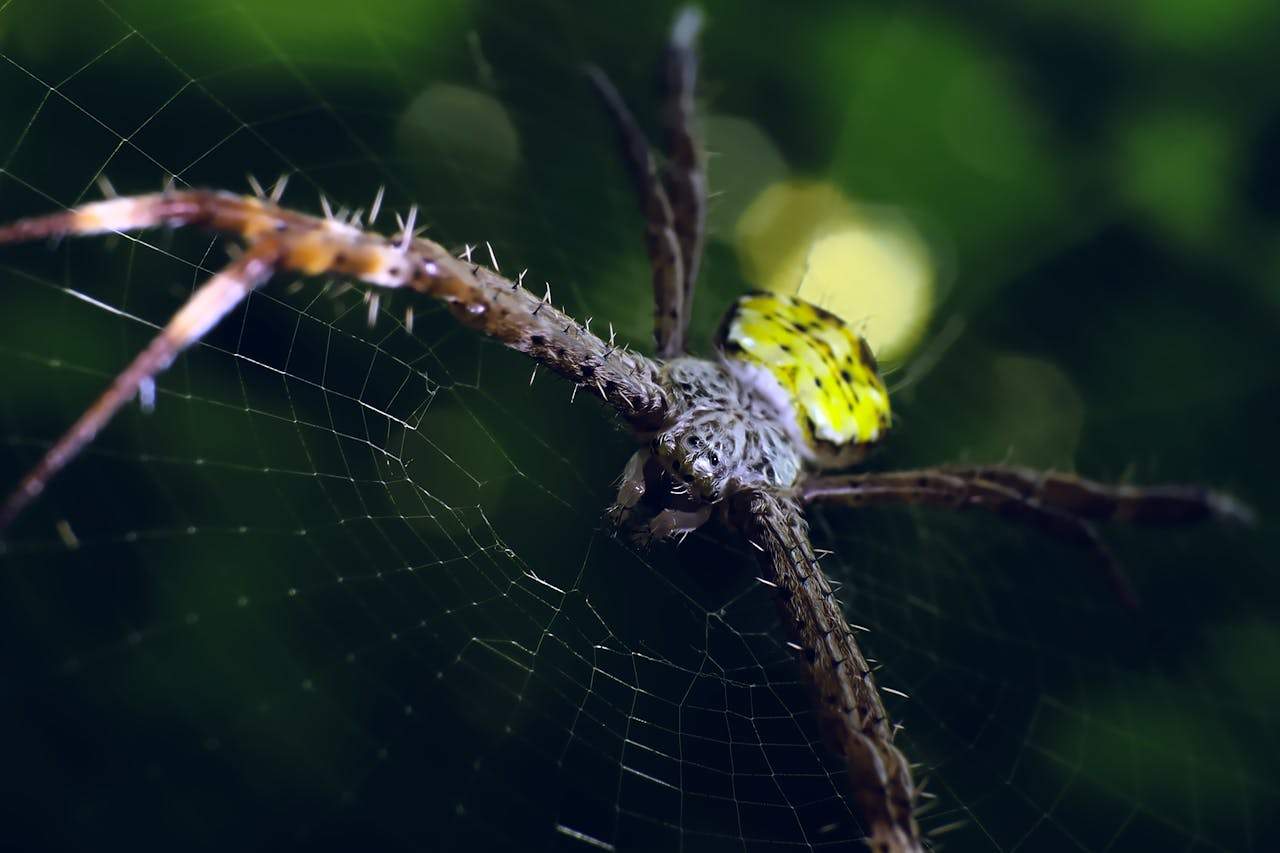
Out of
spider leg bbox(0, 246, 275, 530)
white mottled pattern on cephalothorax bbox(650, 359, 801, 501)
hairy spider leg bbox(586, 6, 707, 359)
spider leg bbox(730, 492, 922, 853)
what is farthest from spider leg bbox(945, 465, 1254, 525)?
spider leg bbox(0, 246, 275, 530)

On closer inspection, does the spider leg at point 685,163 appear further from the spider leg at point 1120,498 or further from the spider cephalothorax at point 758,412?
the spider leg at point 1120,498

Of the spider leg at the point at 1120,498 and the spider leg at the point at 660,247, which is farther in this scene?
the spider leg at the point at 1120,498

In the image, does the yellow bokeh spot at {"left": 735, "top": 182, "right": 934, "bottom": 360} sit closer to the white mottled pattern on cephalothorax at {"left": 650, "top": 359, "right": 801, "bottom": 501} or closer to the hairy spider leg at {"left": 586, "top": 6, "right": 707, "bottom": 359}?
the hairy spider leg at {"left": 586, "top": 6, "right": 707, "bottom": 359}

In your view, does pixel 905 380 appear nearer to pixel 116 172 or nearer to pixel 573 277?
pixel 573 277

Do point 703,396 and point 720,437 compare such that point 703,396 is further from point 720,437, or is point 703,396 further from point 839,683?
point 839,683

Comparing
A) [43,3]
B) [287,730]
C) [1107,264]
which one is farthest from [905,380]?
[43,3]

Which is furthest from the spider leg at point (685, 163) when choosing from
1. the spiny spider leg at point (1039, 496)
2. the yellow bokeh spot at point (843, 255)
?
the yellow bokeh spot at point (843, 255)

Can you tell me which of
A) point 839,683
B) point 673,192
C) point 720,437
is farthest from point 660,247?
point 839,683
